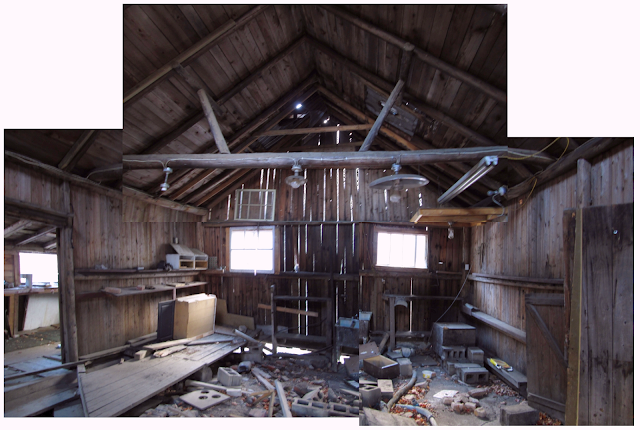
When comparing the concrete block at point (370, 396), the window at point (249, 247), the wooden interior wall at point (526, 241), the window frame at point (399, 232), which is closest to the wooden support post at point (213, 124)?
the window at point (249, 247)

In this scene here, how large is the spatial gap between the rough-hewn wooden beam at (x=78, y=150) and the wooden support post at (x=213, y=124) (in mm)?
857

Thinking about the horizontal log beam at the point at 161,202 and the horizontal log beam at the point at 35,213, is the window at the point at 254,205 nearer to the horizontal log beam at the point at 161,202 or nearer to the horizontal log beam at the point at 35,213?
the horizontal log beam at the point at 161,202

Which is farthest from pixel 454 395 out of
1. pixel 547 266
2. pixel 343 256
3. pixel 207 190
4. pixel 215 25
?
pixel 215 25

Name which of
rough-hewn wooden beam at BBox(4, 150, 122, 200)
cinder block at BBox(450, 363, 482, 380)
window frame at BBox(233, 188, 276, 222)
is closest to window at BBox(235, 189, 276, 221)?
window frame at BBox(233, 188, 276, 222)

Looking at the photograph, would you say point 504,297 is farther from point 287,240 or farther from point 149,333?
point 149,333

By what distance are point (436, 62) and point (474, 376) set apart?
3819 millimetres

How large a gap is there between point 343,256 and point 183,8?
250 cm

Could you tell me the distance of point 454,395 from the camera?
336cm

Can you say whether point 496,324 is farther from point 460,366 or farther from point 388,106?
point 388,106

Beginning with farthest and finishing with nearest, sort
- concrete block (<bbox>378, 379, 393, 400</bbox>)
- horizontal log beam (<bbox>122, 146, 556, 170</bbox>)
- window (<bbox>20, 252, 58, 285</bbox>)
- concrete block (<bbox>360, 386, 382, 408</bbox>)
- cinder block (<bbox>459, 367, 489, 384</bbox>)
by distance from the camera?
1. window (<bbox>20, 252, 58, 285</bbox>)
2. cinder block (<bbox>459, 367, 489, 384</bbox>)
3. concrete block (<bbox>378, 379, 393, 400</bbox>)
4. concrete block (<bbox>360, 386, 382, 408</bbox>)
5. horizontal log beam (<bbox>122, 146, 556, 170</bbox>)

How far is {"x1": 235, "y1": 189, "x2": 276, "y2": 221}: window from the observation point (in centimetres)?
237

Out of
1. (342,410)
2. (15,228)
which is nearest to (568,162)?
(342,410)

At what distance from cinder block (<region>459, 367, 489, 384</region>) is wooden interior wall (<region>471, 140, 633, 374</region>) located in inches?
17.6

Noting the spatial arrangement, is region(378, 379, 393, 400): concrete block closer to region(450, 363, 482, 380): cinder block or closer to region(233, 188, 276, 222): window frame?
region(450, 363, 482, 380): cinder block
